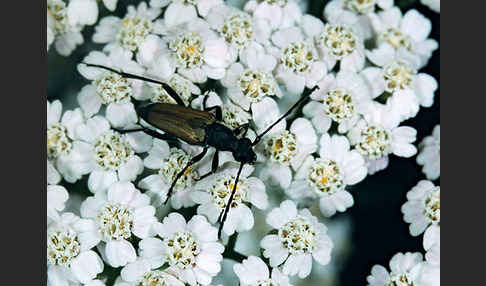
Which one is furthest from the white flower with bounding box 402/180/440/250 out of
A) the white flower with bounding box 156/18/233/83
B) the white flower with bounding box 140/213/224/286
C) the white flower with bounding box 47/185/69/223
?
the white flower with bounding box 47/185/69/223

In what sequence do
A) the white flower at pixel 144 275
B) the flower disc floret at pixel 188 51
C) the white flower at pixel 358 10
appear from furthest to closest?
the white flower at pixel 358 10
the flower disc floret at pixel 188 51
the white flower at pixel 144 275

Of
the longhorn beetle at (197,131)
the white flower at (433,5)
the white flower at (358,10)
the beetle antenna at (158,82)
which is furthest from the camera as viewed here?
the white flower at (433,5)

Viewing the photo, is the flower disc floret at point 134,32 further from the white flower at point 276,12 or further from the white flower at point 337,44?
the white flower at point 337,44

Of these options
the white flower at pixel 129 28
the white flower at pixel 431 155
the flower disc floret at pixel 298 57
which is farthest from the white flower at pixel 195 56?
the white flower at pixel 431 155

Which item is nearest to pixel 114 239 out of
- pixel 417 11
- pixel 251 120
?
pixel 251 120

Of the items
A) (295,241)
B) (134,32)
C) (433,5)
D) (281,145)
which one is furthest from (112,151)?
(433,5)

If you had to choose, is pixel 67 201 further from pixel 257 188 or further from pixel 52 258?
pixel 257 188

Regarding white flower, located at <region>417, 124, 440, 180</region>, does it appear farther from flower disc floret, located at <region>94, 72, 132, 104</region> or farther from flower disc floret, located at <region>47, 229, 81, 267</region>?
flower disc floret, located at <region>47, 229, 81, 267</region>
